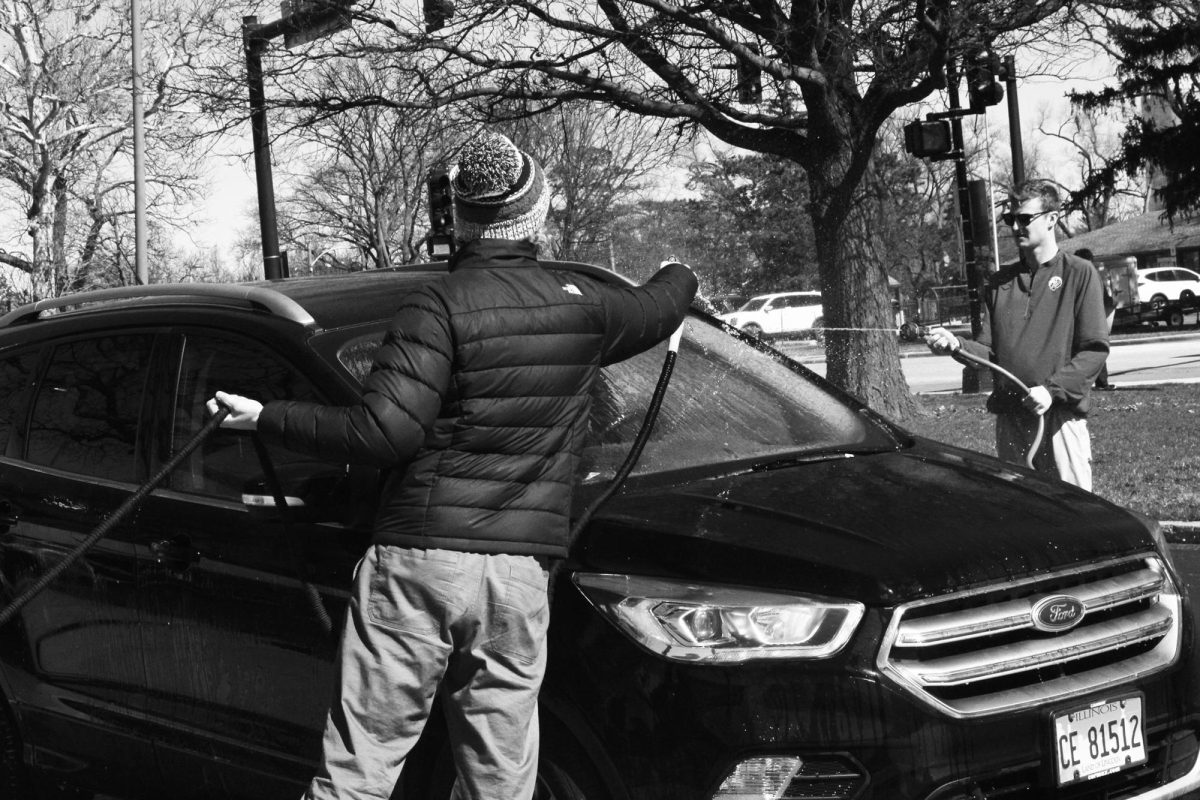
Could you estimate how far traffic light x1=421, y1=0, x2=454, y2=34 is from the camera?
14898mm

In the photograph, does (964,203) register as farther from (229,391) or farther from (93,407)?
(229,391)

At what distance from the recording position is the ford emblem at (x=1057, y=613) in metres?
3.10

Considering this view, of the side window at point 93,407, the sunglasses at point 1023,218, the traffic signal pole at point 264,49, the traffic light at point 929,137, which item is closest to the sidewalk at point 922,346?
the traffic light at point 929,137

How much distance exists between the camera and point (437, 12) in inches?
591

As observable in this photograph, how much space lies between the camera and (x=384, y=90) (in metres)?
17.0

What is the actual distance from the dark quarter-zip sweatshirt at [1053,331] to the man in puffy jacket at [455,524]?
3.27 metres

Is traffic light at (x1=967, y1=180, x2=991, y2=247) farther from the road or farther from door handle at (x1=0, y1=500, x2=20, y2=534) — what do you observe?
door handle at (x1=0, y1=500, x2=20, y2=534)

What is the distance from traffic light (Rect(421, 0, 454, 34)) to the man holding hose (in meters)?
10.1

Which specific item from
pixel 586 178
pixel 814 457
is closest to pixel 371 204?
pixel 586 178

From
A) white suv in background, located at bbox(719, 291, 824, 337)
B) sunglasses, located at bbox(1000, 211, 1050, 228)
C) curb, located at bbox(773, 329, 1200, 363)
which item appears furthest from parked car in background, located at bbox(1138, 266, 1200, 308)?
sunglasses, located at bbox(1000, 211, 1050, 228)

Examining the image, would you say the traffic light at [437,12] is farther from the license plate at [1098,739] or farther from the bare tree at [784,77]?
the license plate at [1098,739]

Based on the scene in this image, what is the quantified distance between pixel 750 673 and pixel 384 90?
1503cm

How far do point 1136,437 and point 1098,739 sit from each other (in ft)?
34.3

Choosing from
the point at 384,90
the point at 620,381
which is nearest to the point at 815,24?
the point at 384,90
